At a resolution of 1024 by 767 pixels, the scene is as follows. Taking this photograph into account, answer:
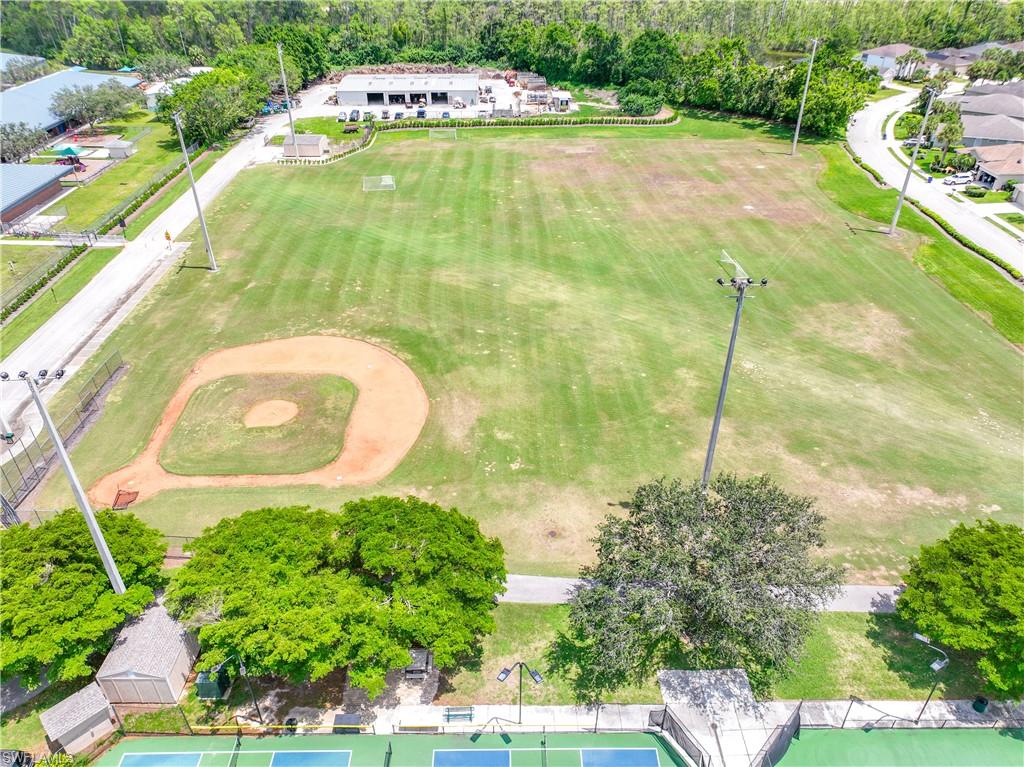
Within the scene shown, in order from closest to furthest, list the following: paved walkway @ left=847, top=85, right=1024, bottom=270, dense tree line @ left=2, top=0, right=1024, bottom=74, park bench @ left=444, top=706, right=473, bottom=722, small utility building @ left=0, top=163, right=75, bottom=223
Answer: park bench @ left=444, top=706, right=473, bottom=722 → paved walkway @ left=847, top=85, right=1024, bottom=270 → small utility building @ left=0, top=163, right=75, bottom=223 → dense tree line @ left=2, top=0, right=1024, bottom=74

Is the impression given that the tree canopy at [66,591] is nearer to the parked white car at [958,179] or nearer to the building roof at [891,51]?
the parked white car at [958,179]

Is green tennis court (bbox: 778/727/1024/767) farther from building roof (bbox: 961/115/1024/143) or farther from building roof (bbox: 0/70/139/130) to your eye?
building roof (bbox: 0/70/139/130)

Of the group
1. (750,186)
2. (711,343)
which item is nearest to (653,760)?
(711,343)

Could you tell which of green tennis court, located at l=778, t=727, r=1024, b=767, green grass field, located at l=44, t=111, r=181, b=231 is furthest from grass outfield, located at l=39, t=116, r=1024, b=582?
green grass field, located at l=44, t=111, r=181, b=231

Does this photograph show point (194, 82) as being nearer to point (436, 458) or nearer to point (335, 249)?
point (335, 249)

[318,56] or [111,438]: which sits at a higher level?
[318,56]

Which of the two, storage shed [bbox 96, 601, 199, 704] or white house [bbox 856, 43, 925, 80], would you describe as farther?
white house [bbox 856, 43, 925, 80]
